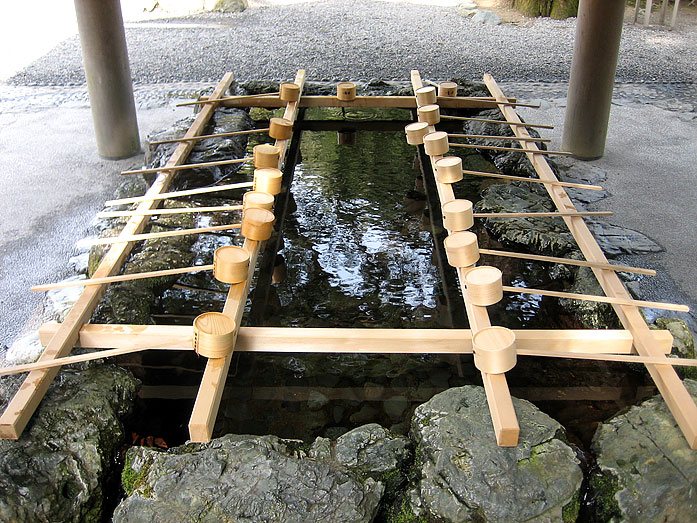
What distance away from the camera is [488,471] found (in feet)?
7.18

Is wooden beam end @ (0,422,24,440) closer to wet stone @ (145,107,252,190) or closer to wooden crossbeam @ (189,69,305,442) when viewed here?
wooden crossbeam @ (189,69,305,442)

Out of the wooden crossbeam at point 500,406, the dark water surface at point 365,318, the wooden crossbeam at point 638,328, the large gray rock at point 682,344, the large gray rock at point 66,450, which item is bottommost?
the dark water surface at point 365,318

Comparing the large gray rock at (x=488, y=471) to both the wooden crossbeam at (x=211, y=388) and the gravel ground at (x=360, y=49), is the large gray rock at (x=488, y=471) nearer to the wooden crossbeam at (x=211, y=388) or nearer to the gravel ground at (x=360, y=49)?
the wooden crossbeam at (x=211, y=388)

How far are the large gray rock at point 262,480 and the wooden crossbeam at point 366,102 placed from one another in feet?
13.9

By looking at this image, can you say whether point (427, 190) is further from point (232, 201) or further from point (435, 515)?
point (435, 515)

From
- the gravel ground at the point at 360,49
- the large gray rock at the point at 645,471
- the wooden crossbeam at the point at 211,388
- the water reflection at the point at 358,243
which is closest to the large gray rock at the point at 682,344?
the large gray rock at the point at 645,471

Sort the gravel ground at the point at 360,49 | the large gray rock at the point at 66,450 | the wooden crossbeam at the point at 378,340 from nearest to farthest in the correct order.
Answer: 1. the large gray rock at the point at 66,450
2. the wooden crossbeam at the point at 378,340
3. the gravel ground at the point at 360,49

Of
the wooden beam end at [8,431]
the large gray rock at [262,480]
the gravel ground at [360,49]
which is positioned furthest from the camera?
the gravel ground at [360,49]

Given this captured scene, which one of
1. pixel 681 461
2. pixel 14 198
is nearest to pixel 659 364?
pixel 681 461

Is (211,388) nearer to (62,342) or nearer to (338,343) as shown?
(338,343)

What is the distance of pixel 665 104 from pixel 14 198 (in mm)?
6658

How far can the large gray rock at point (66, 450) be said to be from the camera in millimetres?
2205

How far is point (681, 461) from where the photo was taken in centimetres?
226

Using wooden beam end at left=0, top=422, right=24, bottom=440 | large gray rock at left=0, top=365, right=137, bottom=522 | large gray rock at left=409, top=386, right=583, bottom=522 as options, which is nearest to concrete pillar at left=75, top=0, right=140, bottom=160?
large gray rock at left=0, top=365, right=137, bottom=522
